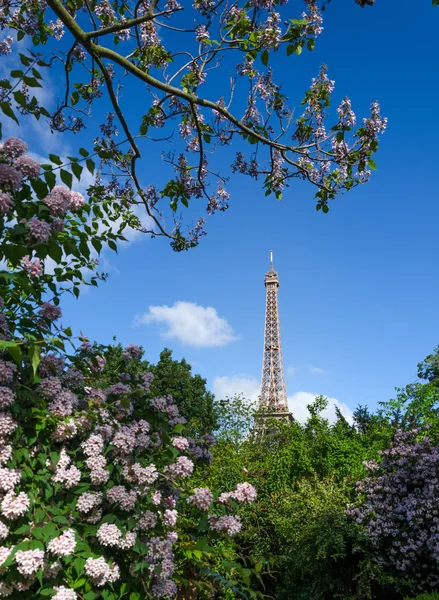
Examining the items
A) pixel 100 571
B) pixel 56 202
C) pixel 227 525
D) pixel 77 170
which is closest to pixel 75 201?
pixel 77 170

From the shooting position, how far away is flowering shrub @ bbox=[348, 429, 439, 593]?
7.68 m

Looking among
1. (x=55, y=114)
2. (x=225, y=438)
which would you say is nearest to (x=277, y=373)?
(x=225, y=438)

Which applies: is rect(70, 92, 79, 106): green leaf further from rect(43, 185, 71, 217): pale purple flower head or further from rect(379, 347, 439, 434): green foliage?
rect(379, 347, 439, 434): green foliage

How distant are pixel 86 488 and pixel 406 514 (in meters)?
6.31

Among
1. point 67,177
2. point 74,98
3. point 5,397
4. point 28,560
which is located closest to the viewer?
point 28,560

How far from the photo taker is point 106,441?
3.14 m

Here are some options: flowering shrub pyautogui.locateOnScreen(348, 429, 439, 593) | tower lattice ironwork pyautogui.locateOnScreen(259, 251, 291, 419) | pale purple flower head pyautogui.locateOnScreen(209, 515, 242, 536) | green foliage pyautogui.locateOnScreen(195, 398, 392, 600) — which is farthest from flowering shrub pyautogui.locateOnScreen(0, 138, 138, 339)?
tower lattice ironwork pyautogui.locateOnScreen(259, 251, 291, 419)

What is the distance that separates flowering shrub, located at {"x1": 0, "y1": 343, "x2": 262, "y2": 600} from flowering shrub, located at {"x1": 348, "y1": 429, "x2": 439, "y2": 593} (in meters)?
5.21

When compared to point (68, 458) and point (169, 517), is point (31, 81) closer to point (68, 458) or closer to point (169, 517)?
point (68, 458)

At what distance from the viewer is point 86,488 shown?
2924 millimetres

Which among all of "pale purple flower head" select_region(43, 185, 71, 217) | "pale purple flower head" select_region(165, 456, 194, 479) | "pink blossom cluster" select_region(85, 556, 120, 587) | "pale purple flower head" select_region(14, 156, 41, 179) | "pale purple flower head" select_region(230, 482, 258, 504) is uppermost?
"pale purple flower head" select_region(14, 156, 41, 179)

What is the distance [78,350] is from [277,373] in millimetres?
40571

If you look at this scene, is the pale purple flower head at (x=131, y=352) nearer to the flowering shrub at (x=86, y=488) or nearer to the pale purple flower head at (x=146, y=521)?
the flowering shrub at (x=86, y=488)

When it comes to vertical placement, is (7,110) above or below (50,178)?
above
